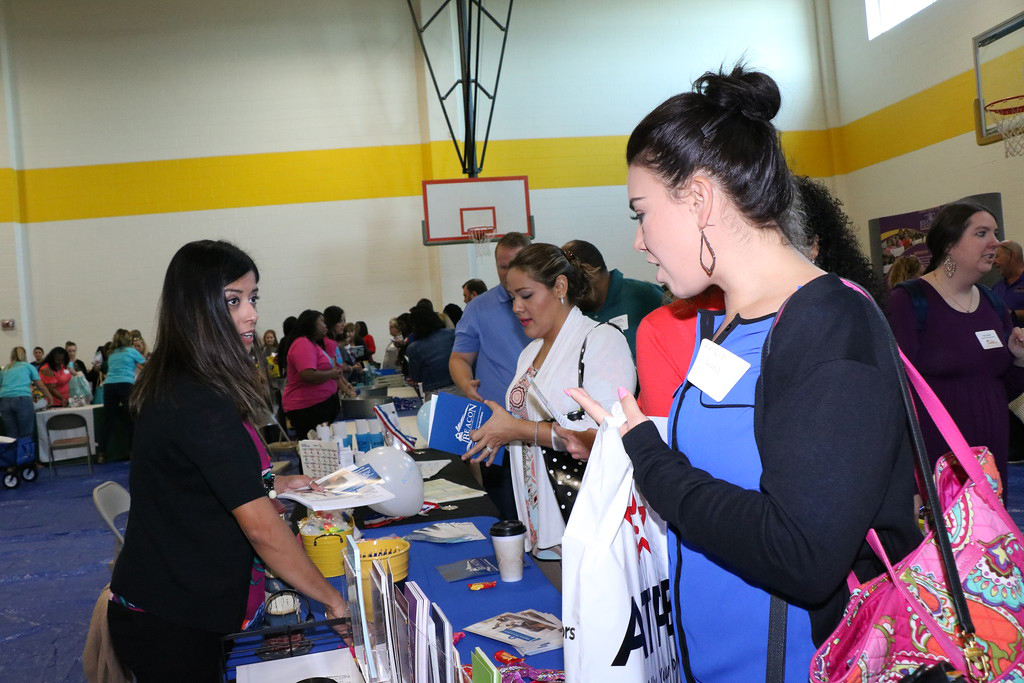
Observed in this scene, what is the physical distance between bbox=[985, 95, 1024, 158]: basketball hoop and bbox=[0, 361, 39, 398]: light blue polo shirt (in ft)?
28.8

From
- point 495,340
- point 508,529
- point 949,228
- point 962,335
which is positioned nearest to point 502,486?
point 495,340

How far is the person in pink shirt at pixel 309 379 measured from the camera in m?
5.65

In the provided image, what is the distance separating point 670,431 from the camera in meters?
0.94

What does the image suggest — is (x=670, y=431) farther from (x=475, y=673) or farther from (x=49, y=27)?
(x=49, y=27)

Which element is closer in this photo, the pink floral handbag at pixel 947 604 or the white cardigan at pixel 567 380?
the pink floral handbag at pixel 947 604

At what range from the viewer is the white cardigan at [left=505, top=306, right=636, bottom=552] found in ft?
6.62

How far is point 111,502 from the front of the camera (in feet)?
8.09

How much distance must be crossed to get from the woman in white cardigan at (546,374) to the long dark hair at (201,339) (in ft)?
2.50

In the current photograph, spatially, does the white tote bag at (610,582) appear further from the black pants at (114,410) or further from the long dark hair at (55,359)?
the long dark hair at (55,359)

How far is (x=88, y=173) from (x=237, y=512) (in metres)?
9.33

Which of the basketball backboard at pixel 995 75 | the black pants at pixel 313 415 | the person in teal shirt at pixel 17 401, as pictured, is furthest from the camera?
the person in teal shirt at pixel 17 401

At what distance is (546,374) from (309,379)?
148 inches

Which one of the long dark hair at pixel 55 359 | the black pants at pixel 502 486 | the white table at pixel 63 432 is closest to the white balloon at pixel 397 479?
the black pants at pixel 502 486

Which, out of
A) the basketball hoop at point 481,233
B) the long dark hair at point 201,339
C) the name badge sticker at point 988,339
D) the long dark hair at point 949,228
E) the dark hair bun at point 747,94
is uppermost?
the basketball hoop at point 481,233
